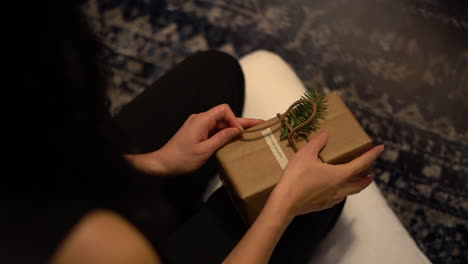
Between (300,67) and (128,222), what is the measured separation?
105 cm

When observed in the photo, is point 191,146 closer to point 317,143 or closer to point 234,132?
point 234,132

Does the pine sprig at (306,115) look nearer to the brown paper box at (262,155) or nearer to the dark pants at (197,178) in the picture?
the brown paper box at (262,155)

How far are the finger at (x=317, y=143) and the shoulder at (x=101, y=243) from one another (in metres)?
0.33

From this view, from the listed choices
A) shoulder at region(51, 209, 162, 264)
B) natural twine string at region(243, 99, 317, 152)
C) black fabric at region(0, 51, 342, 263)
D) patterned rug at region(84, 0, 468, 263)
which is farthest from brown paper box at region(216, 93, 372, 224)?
patterned rug at region(84, 0, 468, 263)

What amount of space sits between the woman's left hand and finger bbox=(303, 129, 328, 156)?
0.13 m

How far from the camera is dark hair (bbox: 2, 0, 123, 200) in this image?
41 centimetres

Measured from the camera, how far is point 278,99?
0.92 metres

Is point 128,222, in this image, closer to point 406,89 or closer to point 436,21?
point 406,89

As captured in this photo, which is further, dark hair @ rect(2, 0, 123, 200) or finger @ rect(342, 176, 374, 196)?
finger @ rect(342, 176, 374, 196)

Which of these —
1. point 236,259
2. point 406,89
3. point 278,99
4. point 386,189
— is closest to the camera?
point 236,259

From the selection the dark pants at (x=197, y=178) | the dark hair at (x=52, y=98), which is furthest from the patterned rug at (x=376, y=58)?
the dark hair at (x=52, y=98)

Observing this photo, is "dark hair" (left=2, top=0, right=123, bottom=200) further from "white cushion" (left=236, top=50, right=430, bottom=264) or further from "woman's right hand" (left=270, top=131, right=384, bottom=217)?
"white cushion" (left=236, top=50, right=430, bottom=264)

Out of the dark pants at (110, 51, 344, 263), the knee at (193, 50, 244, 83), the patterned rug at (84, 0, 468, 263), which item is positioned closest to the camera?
the dark pants at (110, 51, 344, 263)

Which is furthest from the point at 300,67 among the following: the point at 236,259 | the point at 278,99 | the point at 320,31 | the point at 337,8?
the point at 236,259
